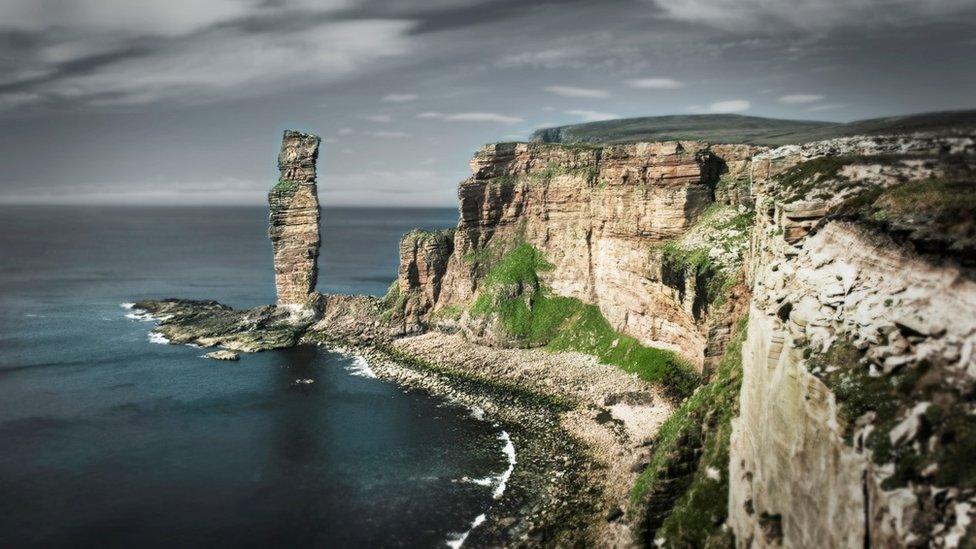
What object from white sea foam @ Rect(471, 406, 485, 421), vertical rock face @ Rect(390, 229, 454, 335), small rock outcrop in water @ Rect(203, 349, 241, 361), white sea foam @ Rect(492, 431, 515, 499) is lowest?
white sea foam @ Rect(492, 431, 515, 499)

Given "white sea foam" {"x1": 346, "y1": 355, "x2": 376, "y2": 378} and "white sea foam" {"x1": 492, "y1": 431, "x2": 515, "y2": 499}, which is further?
"white sea foam" {"x1": 346, "y1": 355, "x2": 376, "y2": 378}

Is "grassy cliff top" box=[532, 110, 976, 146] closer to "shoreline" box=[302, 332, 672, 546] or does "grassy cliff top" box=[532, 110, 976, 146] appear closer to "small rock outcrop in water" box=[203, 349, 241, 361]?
"shoreline" box=[302, 332, 672, 546]

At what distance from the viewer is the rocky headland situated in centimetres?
1548

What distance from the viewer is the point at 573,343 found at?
6444cm

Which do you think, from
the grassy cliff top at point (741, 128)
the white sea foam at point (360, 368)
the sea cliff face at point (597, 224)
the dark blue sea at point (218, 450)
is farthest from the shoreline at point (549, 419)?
the grassy cliff top at point (741, 128)

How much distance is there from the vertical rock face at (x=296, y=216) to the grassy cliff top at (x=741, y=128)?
45737 mm

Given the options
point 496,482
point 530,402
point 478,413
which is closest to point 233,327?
point 478,413

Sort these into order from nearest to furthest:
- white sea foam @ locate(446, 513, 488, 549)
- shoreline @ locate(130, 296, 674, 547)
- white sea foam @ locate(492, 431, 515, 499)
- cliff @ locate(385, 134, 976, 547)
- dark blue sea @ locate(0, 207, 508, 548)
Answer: cliff @ locate(385, 134, 976, 547), white sea foam @ locate(446, 513, 488, 549), shoreline @ locate(130, 296, 674, 547), dark blue sea @ locate(0, 207, 508, 548), white sea foam @ locate(492, 431, 515, 499)

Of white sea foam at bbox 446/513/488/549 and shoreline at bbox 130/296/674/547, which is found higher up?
shoreline at bbox 130/296/674/547

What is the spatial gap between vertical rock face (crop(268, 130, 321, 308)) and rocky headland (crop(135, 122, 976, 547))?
0.32m

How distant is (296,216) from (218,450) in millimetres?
42731

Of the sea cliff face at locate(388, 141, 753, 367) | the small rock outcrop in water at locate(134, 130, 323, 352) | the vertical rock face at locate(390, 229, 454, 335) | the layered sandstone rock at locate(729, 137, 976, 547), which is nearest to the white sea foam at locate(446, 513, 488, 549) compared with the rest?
the layered sandstone rock at locate(729, 137, 976, 547)

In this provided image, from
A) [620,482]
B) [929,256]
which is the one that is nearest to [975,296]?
[929,256]

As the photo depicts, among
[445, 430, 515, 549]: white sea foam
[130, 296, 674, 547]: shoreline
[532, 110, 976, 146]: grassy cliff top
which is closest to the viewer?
[532, 110, 976, 146]: grassy cliff top
